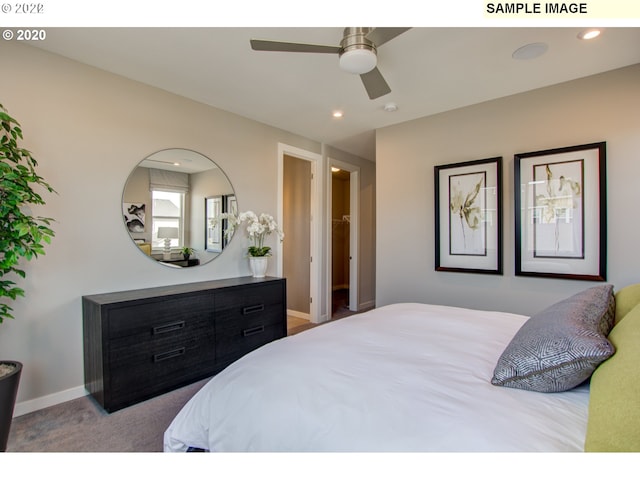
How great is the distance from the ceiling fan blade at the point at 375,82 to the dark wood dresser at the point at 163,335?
1897 mm

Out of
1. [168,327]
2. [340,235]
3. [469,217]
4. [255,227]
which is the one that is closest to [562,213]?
[469,217]

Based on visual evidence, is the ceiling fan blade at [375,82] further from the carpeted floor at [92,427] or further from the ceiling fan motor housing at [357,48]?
A: the carpeted floor at [92,427]

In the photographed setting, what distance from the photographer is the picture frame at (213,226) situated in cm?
310

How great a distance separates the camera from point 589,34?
6.43 ft

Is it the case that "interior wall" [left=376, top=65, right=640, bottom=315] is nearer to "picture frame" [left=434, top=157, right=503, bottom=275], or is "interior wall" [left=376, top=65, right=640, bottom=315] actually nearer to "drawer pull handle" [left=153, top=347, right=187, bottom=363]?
"picture frame" [left=434, top=157, right=503, bottom=275]

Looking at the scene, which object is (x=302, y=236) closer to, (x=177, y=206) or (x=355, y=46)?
(x=177, y=206)

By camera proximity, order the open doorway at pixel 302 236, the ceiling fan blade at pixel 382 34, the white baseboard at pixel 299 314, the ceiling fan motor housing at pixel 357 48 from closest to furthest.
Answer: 1. the ceiling fan blade at pixel 382 34
2. the ceiling fan motor housing at pixel 357 48
3. the open doorway at pixel 302 236
4. the white baseboard at pixel 299 314

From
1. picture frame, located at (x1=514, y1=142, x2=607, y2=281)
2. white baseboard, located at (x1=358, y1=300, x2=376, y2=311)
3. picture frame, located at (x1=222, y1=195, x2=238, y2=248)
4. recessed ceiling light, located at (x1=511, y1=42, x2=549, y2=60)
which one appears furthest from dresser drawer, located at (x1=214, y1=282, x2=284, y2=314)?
recessed ceiling light, located at (x1=511, y1=42, x2=549, y2=60)

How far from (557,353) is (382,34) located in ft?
5.34

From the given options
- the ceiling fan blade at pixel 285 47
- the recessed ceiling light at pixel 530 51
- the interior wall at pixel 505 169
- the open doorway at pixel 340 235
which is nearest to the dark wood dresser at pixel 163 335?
the interior wall at pixel 505 169

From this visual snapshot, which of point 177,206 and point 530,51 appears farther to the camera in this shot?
point 177,206

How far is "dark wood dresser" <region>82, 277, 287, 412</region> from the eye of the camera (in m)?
2.09
